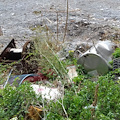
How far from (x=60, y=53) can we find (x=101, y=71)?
0.96 metres

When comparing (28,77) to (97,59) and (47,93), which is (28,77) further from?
(97,59)

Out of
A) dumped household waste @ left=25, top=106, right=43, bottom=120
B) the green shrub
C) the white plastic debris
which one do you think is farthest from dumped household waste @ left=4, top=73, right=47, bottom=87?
dumped household waste @ left=25, top=106, right=43, bottom=120

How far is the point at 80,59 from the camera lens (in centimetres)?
395

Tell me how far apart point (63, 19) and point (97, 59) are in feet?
11.2

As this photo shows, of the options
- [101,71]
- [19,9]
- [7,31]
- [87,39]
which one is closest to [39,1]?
[19,9]

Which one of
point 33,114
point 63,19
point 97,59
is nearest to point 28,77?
point 33,114

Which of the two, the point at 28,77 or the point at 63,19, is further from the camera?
the point at 63,19

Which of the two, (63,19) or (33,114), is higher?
(63,19)

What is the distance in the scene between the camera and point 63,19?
269 inches

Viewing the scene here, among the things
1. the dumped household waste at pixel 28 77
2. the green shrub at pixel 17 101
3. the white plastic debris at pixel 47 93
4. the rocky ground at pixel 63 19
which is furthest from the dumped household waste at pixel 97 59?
the green shrub at pixel 17 101

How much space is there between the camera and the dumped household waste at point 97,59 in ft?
12.3

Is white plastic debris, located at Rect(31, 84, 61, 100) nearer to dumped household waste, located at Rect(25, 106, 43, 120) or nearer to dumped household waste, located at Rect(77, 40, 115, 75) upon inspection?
dumped household waste, located at Rect(25, 106, 43, 120)

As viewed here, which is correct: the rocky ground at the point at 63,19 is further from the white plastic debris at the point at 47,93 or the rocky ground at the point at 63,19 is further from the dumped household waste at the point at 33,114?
the dumped household waste at the point at 33,114

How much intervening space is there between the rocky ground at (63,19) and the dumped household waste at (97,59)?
1.28 m
